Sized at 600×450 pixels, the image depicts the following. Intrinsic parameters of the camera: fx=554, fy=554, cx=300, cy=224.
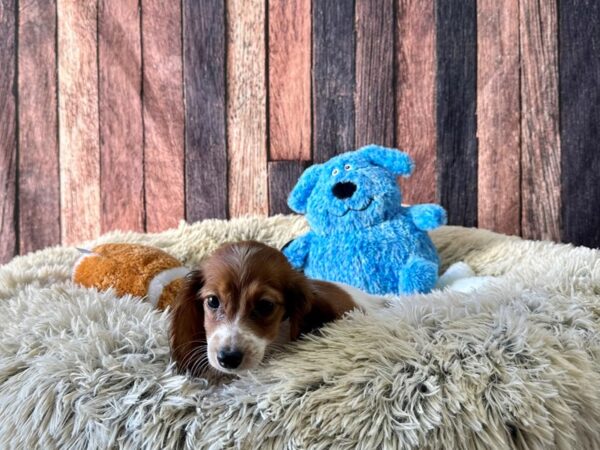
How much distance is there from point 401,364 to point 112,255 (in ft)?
3.35

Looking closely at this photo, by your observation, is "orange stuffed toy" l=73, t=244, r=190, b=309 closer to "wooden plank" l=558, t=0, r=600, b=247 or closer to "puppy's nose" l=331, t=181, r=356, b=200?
"puppy's nose" l=331, t=181, r=356, b=200

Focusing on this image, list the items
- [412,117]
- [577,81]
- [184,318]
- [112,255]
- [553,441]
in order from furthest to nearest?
1. [412,117]
2. [577,81]
3. [112,255]
4. [184,318]
5. [553,441]

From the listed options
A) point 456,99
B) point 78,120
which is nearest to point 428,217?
point 456,99

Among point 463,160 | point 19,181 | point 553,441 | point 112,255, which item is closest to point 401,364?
point 553,441

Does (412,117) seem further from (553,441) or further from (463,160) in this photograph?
(553,441)

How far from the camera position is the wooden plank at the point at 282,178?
2.27 m

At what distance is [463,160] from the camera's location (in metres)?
2.14

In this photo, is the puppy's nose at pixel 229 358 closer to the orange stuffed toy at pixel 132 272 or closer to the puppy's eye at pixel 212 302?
the puppy's eye at pixel 212 302

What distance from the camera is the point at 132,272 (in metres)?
1.62

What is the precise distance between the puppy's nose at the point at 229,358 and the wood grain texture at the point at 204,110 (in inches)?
49.3

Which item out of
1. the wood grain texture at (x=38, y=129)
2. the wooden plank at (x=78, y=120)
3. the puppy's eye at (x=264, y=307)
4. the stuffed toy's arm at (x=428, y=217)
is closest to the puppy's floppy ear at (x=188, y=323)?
the puppy's eye at (x=264, y=307)

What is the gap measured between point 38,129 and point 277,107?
1043mm

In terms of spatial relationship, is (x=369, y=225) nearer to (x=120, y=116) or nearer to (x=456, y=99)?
(x=456, y=99)

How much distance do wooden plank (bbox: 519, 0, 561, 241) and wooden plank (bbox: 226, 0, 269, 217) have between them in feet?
3.30
